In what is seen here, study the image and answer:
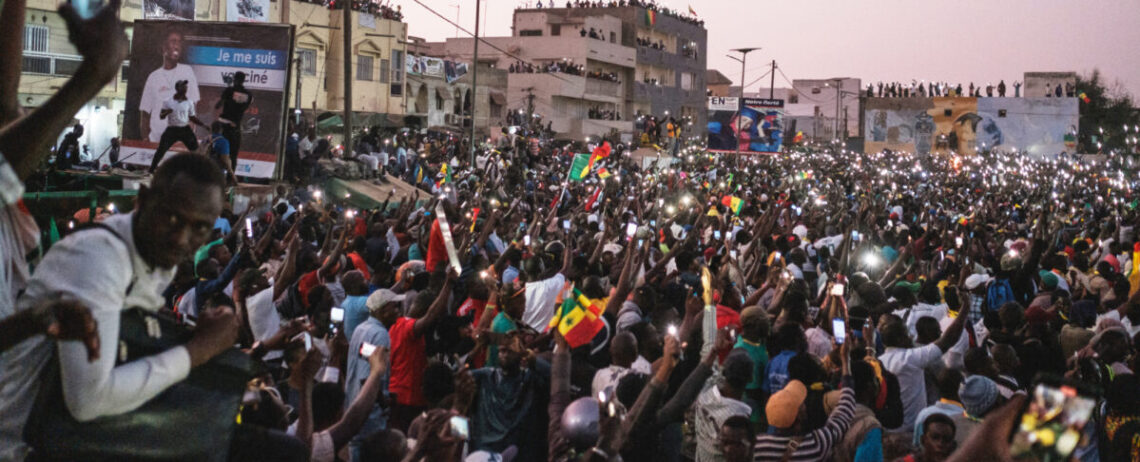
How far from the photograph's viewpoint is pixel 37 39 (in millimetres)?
27938

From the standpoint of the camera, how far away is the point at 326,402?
4.42m

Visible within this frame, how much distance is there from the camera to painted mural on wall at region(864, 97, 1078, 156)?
58625 mm

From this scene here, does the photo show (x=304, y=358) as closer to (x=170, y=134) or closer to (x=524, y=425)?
(x=524, y=425)

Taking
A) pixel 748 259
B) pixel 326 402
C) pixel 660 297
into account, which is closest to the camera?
pixel 326 402

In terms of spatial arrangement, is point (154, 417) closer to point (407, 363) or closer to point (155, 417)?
point (155, 417)

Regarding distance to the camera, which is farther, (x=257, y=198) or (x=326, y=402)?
(x=257, y=198)

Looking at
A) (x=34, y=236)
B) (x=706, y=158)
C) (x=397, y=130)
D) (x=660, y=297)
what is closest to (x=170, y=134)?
(x=660, y=297)

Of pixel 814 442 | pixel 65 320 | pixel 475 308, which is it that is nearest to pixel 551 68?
pixel 475 308

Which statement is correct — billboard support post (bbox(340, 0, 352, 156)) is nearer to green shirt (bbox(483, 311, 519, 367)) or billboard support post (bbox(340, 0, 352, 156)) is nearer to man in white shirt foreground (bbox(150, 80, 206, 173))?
man in white shirt foreground (bbox(150, 80, 206, 173))

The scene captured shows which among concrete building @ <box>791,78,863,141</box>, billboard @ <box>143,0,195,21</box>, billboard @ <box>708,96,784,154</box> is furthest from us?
concrete building @ <box>791,78,863,141</box>

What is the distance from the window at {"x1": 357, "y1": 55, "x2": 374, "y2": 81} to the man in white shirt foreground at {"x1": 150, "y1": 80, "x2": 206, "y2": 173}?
76.8 ft

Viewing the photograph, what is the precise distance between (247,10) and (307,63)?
3834 mm

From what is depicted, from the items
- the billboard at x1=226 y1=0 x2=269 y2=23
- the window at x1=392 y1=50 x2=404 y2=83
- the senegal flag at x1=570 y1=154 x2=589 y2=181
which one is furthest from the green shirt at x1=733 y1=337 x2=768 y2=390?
the window at x1=392 y1=50 x2=404 y2=83

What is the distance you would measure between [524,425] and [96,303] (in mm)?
3402
